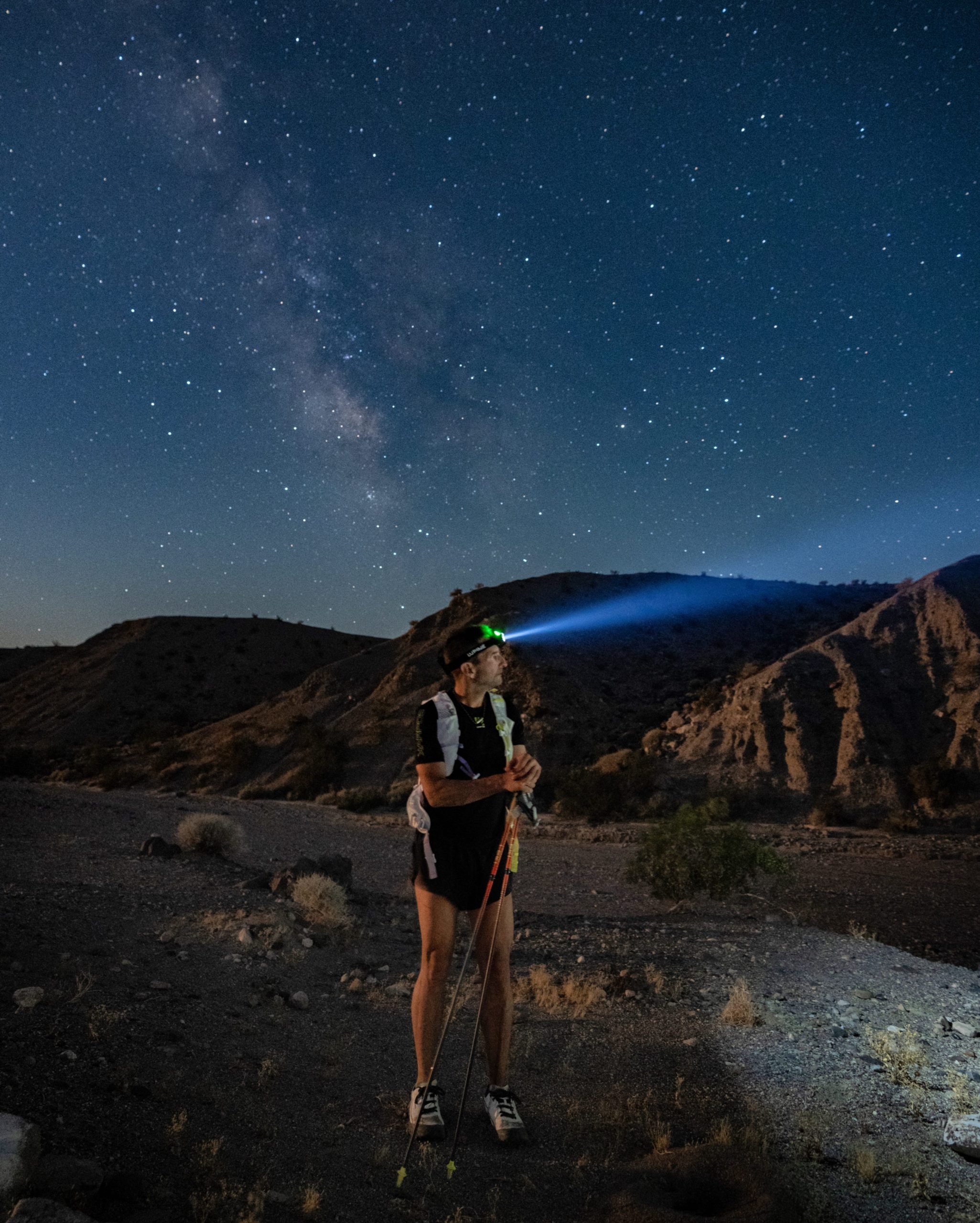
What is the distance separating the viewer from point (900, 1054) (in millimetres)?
4574

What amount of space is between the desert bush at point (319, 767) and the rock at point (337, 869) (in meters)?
21.6

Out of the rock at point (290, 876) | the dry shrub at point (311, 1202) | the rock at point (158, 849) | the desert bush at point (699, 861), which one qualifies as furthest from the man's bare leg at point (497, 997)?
the rock at point (158, 849)

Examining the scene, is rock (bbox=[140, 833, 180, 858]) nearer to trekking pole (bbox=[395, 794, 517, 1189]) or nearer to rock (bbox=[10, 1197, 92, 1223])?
trekking pole (bbox=[395, 794, 517, 1189])

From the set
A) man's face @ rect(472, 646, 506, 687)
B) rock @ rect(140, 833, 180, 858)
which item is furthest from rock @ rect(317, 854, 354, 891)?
man's face @ rect(472, 646, 506, 687)

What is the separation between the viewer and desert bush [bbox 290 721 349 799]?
30906 mm

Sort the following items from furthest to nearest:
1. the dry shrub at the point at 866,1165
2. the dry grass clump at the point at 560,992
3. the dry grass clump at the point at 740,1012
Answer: the dry grass clump at the point at 560,992 → the dry grass clump at the point at 740,1012 → the dry shrub at the point at 866,1165

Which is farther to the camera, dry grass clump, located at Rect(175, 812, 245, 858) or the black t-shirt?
dry grass clump, located at Rect(175, 812, 245, 858)

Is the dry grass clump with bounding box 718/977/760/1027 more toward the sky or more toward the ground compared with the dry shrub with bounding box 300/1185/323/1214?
more toward the ground

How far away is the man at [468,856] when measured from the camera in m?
3.50

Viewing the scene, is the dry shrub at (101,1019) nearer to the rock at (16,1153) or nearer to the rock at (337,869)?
the rock at (16,1153)

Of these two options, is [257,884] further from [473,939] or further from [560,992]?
[473,939]

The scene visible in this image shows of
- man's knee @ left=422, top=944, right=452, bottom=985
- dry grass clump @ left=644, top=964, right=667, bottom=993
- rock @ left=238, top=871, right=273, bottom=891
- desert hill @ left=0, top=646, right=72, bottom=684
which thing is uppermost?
desert hill @ left=0, top=646, right=72, bottom=684

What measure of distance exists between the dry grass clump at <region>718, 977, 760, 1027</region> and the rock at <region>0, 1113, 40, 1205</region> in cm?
440

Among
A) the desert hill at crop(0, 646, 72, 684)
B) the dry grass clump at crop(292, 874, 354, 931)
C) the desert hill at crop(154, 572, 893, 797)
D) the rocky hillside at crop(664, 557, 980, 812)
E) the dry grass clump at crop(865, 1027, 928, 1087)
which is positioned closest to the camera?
the dry grass clump at crop(865, 1027, 928, 1087)
